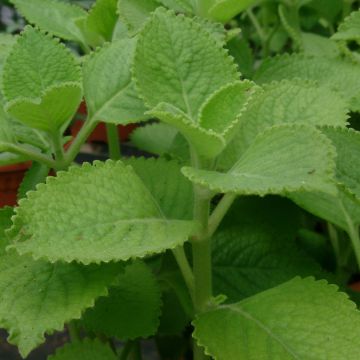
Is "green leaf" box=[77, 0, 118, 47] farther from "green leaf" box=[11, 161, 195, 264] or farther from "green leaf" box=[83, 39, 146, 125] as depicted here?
"green leaf" box=[11, 161, 195, 264]

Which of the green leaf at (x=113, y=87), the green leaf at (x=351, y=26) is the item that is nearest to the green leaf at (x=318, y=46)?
the green leaf at (x=351, y=26)

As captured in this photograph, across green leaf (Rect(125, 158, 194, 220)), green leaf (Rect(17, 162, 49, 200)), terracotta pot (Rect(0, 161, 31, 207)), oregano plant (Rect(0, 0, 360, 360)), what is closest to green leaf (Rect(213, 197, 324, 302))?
oregano plant (Rect(0, 0, 360, 360))

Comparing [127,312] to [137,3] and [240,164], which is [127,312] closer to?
[240,164]

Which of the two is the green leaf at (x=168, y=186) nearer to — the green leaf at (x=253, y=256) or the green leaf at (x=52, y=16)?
the green leaf at (x=253, y=256)

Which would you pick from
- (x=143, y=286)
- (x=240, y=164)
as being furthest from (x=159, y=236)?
(x=143, y=286)

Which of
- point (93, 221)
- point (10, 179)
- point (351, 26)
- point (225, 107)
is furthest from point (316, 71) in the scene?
point (10, 179)

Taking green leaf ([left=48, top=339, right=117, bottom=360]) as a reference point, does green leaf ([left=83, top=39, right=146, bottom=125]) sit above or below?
above
